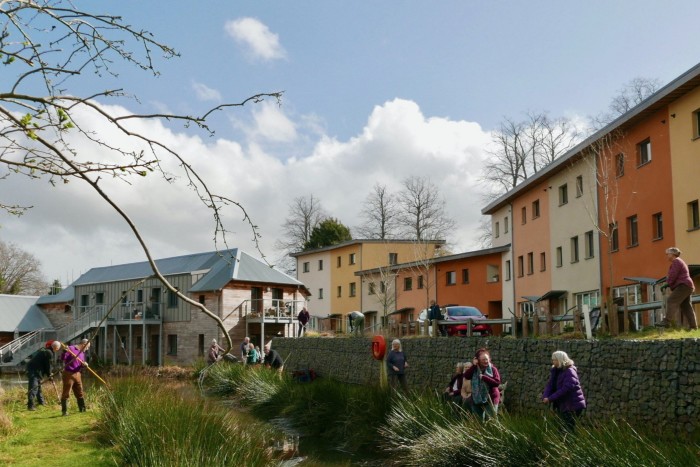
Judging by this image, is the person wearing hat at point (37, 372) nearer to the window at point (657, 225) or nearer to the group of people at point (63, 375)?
the group of people at point (63, 375)

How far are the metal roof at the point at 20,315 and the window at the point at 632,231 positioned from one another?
142ft

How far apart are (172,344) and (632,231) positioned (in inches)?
1118

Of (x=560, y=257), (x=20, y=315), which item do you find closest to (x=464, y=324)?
(x=560, y=257)

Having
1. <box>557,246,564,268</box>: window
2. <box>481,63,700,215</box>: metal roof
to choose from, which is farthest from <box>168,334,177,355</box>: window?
<box>557,246,564,268</box>: window

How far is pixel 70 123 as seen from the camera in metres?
4.21

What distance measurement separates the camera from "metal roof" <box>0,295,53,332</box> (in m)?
53.5

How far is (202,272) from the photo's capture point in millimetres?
44062

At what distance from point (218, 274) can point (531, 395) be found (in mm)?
29822

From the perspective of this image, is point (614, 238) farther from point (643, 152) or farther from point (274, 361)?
point (274, 361)

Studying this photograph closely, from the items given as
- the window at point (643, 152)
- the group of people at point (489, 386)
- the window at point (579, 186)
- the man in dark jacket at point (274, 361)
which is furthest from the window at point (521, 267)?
the group of people at point (489, 386)

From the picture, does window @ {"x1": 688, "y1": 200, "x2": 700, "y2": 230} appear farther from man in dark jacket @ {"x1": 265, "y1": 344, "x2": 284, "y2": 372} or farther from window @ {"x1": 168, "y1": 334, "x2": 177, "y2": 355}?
window @ {"x1": 168, "y1": 334, "x2": 177, "y2": 355}

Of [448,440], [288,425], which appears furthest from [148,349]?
[448,440]

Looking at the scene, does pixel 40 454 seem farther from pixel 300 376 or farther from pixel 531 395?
pixel 300 376

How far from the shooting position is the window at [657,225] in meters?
23.9
